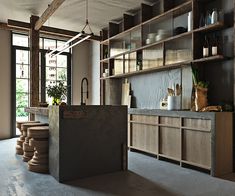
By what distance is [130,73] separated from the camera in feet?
17.9

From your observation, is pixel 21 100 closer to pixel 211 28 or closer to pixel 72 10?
pixel 72 10

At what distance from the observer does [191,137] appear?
3.72m

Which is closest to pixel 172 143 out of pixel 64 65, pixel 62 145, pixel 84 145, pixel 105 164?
pixel 105 164

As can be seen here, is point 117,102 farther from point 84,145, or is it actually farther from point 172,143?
point 84,145

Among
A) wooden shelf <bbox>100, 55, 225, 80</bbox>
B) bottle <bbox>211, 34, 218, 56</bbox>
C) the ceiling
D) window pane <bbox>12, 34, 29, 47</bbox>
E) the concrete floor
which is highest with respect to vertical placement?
the ceiling

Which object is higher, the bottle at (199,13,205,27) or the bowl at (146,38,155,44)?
the bottle at (199,13,205,27)

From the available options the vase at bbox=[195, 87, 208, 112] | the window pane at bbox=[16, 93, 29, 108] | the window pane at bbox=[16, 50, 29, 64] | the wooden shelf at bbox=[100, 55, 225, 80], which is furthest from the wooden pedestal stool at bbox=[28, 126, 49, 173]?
the window pane at bbox=[16, 50, 29, 64]

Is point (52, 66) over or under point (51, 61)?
under

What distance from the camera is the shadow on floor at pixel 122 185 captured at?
275cm

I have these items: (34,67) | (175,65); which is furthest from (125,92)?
(34,67)

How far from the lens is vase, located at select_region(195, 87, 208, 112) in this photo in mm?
3753

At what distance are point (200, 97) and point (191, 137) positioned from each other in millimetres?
637

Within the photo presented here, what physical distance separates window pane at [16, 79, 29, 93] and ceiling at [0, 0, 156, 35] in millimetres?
1717

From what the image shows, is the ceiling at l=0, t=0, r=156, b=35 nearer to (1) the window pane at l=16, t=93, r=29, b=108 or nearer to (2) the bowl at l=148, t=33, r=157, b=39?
(2) the bowl at l=148, t=33, r=157, b=39
